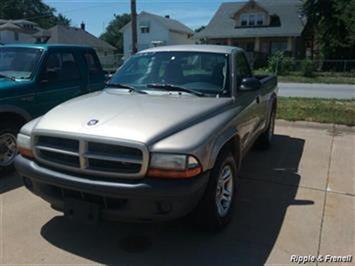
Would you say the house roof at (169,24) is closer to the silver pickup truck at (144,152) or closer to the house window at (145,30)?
the house window at (145,30)

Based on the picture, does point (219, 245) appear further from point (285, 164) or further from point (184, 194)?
point (285, 164)

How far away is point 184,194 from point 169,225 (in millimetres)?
1047

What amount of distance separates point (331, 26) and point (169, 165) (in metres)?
35.7

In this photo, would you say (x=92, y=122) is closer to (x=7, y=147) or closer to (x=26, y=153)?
(x=26, y=153)

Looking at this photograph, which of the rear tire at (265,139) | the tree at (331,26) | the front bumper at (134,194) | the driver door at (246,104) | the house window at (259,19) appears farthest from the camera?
the house window at (259,19)

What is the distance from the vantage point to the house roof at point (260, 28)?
39406mm

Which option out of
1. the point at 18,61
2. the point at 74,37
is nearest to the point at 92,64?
the point at 18,61

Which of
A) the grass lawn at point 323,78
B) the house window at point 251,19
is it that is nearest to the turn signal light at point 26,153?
the grass lawn at point 323,78

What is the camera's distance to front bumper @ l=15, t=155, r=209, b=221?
10.5 ft

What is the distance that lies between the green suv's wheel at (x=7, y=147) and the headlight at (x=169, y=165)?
326cm

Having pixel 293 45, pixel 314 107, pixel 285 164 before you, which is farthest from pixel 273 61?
pixel 285 164

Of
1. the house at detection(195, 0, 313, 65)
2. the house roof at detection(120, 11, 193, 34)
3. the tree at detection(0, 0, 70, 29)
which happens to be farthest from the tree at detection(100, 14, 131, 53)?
the house at detection(195, 0, 313, 65)

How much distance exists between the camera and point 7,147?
5.78 metres

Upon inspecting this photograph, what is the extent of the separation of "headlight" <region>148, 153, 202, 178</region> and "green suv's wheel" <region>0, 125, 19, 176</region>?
3.26 metres
